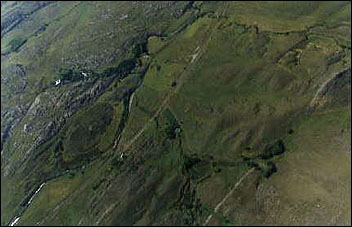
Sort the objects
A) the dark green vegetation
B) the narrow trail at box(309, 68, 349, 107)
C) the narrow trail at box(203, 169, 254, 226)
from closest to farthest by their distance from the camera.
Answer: the narrow trail at box(203, 169, 254, 226)
the dark green vegetation
the narrow trail at box(309, 68, 349, 107)

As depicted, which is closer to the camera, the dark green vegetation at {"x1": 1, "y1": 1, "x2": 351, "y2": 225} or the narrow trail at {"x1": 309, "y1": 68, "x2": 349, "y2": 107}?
the dark green vegetation at {"x1": 1, "y1": 1, "x2": 351, "y2": 225}

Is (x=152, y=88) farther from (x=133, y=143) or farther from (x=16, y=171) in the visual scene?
(x=16, y=171)

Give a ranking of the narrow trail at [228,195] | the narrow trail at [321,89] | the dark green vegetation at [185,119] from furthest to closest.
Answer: the narrow trail at [321,89] → the dark green vegetation at [185,119] → the narrow trail at [228,195]

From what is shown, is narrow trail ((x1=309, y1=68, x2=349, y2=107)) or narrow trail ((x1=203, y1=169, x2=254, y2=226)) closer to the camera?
narrow trail ((x1=203, y1=169, x2=254, y2=226))

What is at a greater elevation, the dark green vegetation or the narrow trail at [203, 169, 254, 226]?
the dark green vegetation

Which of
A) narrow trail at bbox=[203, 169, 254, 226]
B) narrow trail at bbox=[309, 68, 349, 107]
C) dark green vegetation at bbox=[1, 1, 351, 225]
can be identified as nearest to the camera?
narrow trail at bbox=[203, 169, 254, 226]

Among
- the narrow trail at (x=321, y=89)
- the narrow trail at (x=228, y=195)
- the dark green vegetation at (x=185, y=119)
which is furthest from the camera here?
the narrow trail at (x=321, y=89)

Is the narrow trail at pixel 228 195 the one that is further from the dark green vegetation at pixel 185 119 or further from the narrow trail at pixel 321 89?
the narrow trail at pixel 321 89

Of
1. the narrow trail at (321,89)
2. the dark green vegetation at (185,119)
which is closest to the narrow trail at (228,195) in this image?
the dark green vegetation at (185,119)

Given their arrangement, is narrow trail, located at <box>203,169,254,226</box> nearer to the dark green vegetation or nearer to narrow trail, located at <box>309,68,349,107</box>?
the dark green vegetation

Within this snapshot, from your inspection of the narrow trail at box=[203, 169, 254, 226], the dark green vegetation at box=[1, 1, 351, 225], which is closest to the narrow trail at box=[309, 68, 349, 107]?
the dark green vegetation at box=[1, 1, 351, 225]
